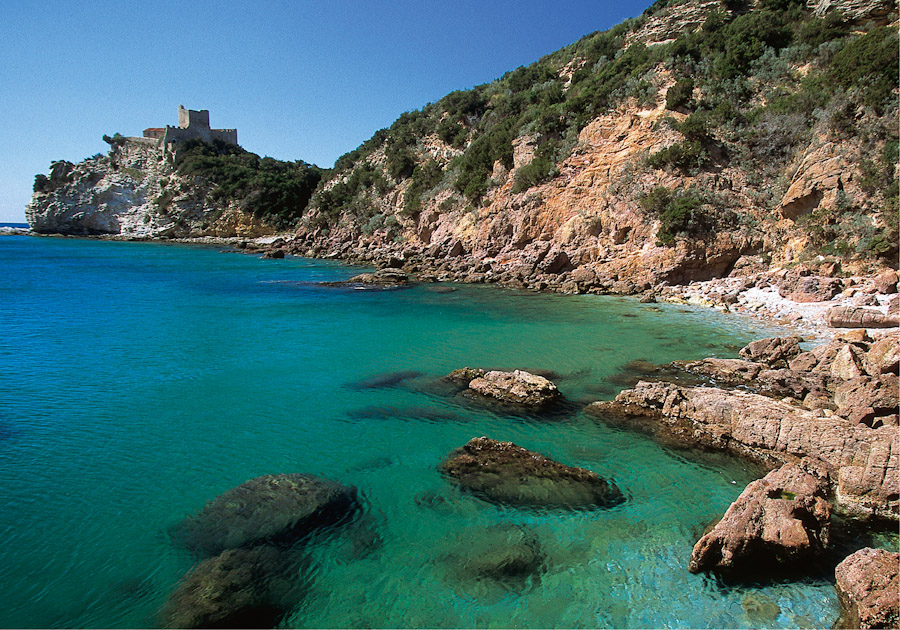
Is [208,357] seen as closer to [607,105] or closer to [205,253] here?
[607,105]

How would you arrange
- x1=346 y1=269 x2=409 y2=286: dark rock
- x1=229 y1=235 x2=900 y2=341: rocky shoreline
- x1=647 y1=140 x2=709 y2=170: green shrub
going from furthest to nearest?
x1=346 y1=269 x2=409 y2=286: dark rock, x1=647 y1=140 x2=709 y2=170: green shrub, x1=229 y1=235 x2=900 y2=341: rocky shoreline

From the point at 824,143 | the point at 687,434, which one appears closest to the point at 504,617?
the point at 687,434

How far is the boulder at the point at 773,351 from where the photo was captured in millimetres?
11789

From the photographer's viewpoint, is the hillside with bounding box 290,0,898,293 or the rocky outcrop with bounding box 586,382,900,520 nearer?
the rocky outcrop with bounding box 586,382,900,520

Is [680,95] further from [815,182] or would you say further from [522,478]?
[522,478]

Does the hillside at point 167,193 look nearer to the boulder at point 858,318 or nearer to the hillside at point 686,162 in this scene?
the hillside at point 686,162

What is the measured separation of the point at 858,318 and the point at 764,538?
42.1ft

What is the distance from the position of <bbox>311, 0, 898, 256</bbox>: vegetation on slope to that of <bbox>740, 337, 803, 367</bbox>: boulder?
10.1m

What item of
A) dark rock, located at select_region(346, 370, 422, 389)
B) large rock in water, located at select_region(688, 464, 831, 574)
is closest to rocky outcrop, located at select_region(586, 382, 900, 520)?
large rock in water, located at select_region(688, 464, 831, 574)

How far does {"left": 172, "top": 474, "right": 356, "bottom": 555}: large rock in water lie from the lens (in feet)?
19.8

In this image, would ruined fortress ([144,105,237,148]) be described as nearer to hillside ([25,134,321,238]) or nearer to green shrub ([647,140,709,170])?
hillside ([25,134,321,238])

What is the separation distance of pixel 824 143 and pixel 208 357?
87.7ft

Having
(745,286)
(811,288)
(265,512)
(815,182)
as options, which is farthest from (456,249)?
(265,512)

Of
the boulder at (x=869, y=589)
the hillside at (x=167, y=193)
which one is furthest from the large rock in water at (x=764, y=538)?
the hillside at (x=167, y=193)
